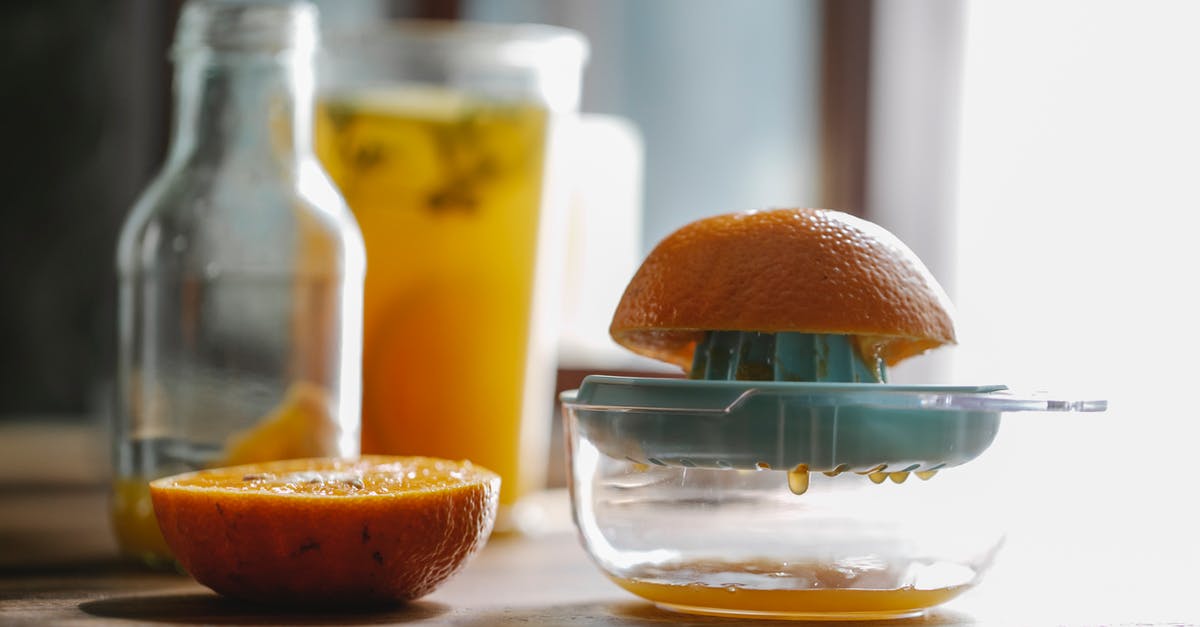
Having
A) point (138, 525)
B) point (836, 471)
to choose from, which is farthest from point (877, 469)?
point (138, 525)

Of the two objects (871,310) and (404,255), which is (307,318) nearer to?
(404,255)

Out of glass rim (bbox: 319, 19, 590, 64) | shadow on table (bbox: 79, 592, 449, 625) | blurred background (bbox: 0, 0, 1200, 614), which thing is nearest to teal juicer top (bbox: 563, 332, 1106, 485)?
shadow on table (bbox: 79, 592, 449, 625)

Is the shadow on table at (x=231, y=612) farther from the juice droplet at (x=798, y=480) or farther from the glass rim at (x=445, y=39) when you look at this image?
the glass rim at (x=445, y=39)

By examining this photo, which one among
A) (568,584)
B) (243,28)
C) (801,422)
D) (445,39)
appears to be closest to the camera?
(801,422)

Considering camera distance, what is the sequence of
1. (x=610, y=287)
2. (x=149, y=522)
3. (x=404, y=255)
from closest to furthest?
(x=149, y=522)
(x=404, y=255)
(x=610, y=287)

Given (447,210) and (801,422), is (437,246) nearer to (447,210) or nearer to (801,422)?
(447,210)

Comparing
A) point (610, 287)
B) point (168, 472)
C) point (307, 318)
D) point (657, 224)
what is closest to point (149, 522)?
point (168, 472)

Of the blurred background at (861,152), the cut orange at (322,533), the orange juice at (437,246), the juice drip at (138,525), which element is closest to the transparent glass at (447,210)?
the orange juice at (437,246)
